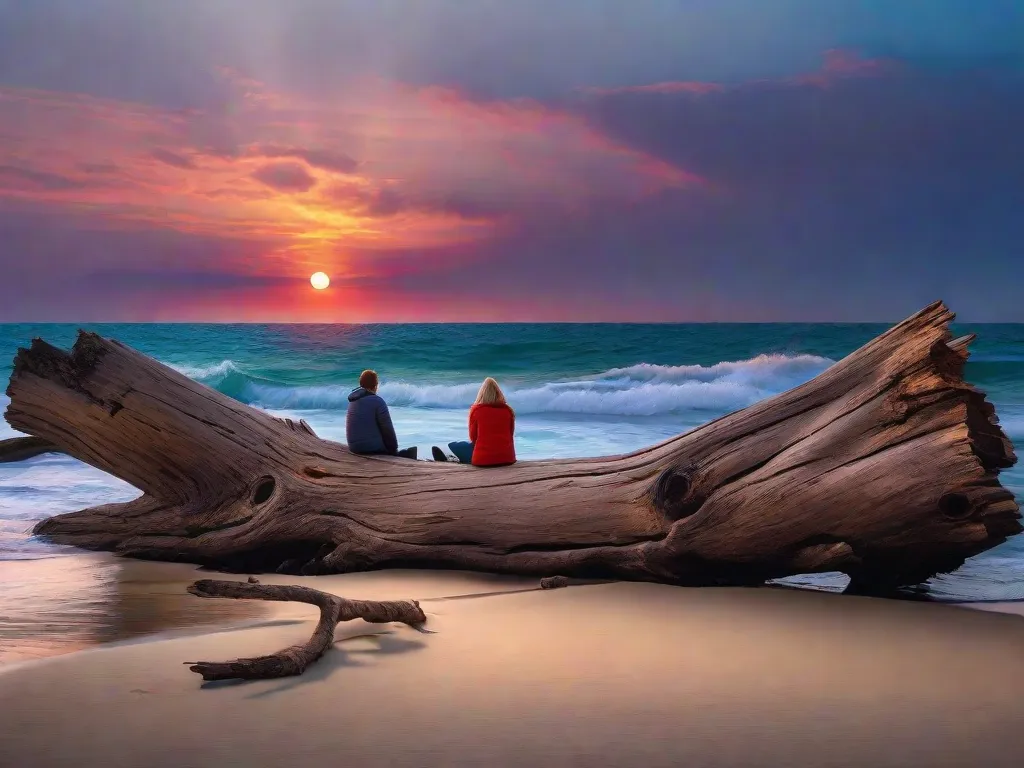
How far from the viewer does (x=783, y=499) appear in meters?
4.81

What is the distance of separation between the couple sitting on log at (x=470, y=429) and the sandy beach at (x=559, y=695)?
1617 millimetres

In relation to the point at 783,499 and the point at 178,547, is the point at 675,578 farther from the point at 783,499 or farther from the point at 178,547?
the point at 178,547

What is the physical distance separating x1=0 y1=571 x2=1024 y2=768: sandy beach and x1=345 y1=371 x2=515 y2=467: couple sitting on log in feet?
5.30

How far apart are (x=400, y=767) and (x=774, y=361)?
1159 inches

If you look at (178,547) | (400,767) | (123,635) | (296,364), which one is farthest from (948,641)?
(296,364)

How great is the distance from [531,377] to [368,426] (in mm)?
25994

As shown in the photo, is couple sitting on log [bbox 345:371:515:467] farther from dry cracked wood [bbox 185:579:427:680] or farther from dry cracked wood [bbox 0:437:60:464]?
dry cracked wood [bbox 0:437:60:464]

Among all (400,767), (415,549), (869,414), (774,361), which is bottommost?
(400,767)

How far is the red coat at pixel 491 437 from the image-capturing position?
238 inches

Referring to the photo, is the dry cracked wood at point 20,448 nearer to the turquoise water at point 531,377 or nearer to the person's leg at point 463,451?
the turquoise water at point 531,377

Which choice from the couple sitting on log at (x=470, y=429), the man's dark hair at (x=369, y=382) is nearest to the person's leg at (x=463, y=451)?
the couple sitting on log at (x=470, y=429)

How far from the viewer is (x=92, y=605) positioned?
196 inches

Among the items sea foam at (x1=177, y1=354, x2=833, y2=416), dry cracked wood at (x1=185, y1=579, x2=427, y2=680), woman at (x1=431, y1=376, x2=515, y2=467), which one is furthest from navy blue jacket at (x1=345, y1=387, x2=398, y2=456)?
sea foam at (x1=177, y1=354, x2=833, y2=416)

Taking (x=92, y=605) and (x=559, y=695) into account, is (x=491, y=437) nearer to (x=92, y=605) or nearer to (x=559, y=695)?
(x=92, y=605)
